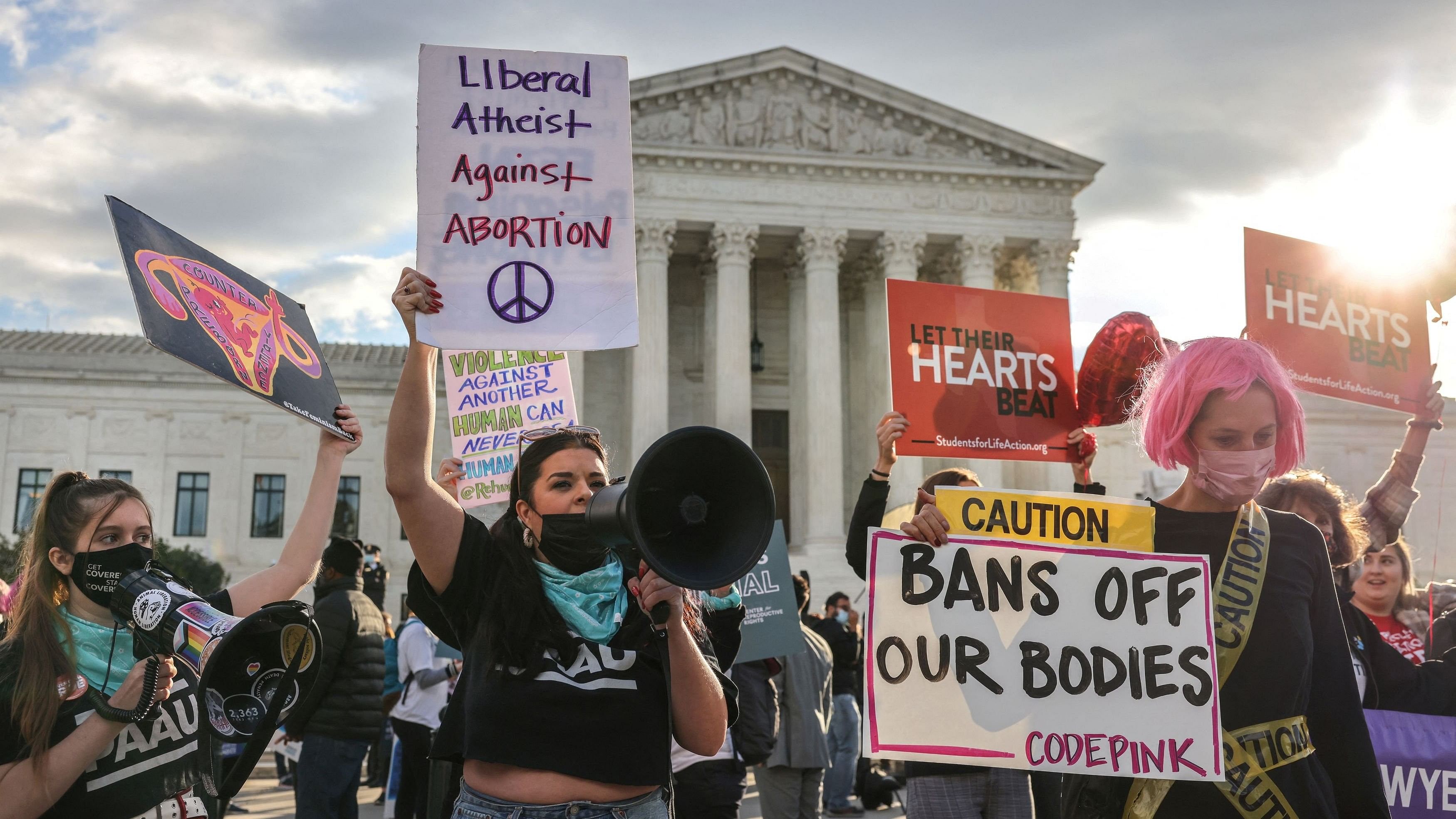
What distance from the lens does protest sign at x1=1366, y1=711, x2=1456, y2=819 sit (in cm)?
455

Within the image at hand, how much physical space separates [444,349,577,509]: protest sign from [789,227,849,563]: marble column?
82.4ft

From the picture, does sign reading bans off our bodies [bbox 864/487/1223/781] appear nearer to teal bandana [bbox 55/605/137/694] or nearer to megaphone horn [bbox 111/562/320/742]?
megaphone horn [bbox 111/562/320/742]

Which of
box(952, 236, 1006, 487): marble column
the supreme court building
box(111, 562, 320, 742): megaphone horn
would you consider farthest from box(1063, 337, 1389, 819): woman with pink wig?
box(952, 236, 1006, 487): marble column

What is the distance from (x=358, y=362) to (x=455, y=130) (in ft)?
121

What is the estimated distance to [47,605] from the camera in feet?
10.8

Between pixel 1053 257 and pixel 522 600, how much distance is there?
113ft

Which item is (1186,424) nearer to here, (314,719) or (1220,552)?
(1220,552)

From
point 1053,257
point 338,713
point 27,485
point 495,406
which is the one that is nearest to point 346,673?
point 338,713

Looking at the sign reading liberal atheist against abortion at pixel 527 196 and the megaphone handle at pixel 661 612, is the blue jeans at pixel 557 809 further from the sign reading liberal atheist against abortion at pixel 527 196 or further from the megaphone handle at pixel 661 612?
the sign reading liberal atheist against abortion at pixel 527 196

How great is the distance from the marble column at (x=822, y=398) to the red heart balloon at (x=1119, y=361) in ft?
90.9

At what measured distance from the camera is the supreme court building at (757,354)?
34.2m

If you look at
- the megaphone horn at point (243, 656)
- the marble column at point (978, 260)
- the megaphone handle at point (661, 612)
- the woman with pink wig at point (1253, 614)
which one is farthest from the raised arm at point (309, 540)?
the marble column at point (978, 260)

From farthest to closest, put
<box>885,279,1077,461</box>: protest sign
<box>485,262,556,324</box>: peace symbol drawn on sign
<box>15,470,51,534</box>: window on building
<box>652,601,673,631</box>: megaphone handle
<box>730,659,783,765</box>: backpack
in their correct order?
1. <box>15,470,51,534</box>: window on building
2. <box>730,659,783,765</box>: backpack
3. <box>885,279,1077,461</box>: protest sign
4. <box>485,262,556,324</box>: peace symbol drawn on sign
5. <box>652,601,673,631</box>: megaphone handle

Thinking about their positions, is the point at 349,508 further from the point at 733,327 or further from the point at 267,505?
the point at 733,327
